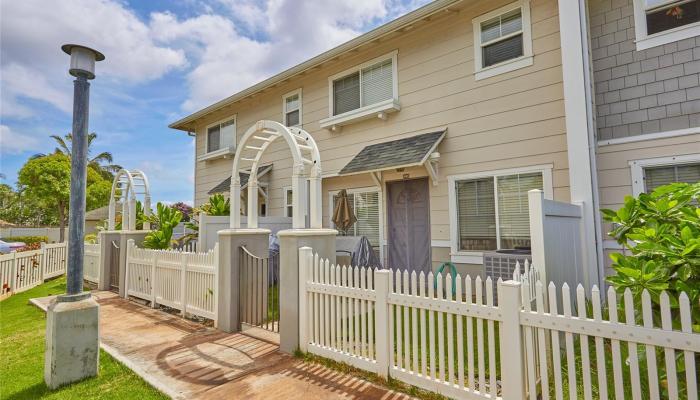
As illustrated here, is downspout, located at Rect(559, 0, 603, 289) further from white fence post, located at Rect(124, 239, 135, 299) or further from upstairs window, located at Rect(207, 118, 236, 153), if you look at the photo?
upstairs window, located at Rect(207, 118, 236, 153)

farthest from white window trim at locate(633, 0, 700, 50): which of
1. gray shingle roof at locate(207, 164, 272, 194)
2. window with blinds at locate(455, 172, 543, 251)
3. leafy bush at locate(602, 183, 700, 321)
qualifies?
gray shingle roof at locate(207, 164, 272, 194)

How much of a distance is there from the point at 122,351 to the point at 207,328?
3.86 ft

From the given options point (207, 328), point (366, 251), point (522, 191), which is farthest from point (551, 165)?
point (207, 328)

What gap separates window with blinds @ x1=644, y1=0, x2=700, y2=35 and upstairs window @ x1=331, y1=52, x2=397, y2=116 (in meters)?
4.42

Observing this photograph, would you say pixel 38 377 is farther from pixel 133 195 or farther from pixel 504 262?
pixel 504 262

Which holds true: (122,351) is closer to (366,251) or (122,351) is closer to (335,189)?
(366,251)

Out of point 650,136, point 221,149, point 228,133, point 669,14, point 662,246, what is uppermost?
point 228,133

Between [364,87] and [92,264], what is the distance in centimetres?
892

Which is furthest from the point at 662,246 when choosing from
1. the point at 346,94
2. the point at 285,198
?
the point at 285,198

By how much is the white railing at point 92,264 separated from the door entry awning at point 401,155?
7.25 metres

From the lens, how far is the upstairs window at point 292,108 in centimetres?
1003

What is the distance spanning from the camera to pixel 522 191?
6082 mm

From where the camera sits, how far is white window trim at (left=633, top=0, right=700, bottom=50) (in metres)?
5.04

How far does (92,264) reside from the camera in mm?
9703
